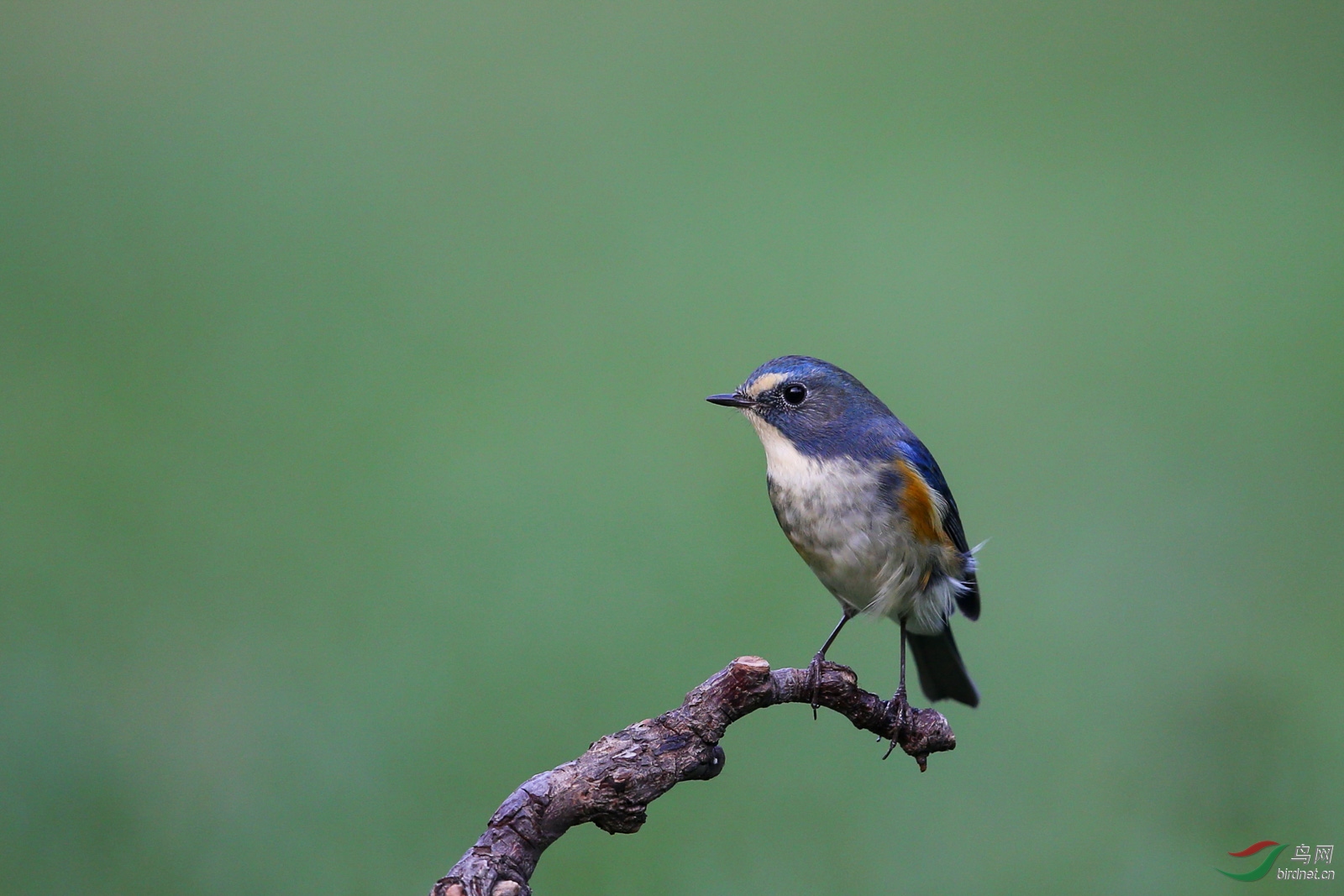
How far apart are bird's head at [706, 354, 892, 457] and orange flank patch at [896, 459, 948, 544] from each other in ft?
0.29

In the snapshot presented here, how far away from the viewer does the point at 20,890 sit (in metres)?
2.02

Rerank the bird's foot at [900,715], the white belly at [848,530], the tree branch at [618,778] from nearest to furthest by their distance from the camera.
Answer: the tree branch at [618,778] → the bird's foot at [900,715] → the white belly at [848,530]

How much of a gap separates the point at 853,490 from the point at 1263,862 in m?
1.35

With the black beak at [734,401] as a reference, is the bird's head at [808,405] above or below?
below

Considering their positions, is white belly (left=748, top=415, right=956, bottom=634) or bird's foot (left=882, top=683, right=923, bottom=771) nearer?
bird's foot (left=882, top=683, right=923, bottom=771)

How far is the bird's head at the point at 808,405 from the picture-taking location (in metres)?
1.62

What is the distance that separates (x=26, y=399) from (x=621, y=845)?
2.01m

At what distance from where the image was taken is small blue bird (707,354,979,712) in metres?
1.59

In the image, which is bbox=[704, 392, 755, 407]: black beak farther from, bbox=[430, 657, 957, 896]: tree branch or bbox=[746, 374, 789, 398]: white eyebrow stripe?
bbox=[430, 657, 957, 896]: tree branch

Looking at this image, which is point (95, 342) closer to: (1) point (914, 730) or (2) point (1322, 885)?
(1) point (914, 730)

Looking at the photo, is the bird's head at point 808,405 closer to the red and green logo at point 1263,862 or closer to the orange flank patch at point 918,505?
the orange flank patch at point 918,505

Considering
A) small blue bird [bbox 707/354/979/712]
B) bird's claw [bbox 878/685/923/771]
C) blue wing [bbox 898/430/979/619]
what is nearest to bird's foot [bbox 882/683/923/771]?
bird's claw [bbox 878/685/923/771]

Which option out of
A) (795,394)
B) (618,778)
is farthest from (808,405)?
(618,778)

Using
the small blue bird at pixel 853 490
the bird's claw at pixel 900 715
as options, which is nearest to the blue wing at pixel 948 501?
the small blue bird at pixel 853 490
